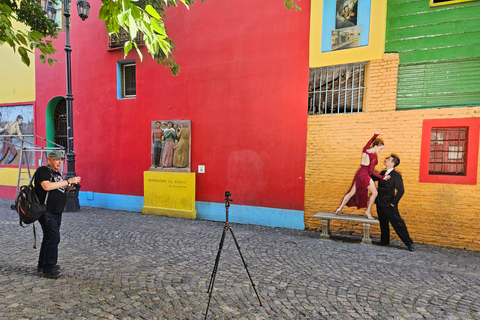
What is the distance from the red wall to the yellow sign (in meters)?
0.39

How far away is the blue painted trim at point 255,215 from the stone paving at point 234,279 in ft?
2.10

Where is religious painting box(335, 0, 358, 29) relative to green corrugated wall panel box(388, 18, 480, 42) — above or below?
above

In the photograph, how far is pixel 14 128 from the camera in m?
10.8

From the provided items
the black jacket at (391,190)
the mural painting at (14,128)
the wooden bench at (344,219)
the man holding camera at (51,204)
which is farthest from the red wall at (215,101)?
the man holding camera at (51,204)

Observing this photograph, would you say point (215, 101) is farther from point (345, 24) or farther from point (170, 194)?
point (345, 24)

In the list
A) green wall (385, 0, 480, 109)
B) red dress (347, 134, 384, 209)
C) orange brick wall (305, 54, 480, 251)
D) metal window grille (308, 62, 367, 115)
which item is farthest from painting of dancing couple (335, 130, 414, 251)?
green wall (385, 0, 480, 109)

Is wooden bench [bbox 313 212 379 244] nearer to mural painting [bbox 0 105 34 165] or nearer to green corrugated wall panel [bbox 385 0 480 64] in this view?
green corrugated wall panel [bbox 385 0 480 64]

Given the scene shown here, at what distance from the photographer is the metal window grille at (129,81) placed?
945 cm

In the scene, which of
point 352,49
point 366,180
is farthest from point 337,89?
point 366,180

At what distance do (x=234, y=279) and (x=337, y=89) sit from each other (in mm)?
5108

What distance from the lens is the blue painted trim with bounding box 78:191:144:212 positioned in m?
9.19

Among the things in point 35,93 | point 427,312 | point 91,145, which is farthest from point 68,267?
point 35,93

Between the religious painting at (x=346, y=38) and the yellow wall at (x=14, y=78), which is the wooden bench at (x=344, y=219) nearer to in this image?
the religious painting at (x=346, y=38)

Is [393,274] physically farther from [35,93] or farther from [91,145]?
[35,93]
